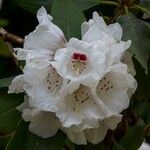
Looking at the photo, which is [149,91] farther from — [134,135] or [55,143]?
[55,143]

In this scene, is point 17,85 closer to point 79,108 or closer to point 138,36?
point 79,108

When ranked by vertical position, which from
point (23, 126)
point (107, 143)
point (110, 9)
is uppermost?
point (110, 9)

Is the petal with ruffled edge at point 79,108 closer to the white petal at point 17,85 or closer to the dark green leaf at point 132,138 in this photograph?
the white petal at point 17,85

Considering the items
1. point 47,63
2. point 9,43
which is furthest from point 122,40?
point 9,43

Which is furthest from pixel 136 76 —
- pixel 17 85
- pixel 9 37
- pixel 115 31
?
pixel 9 37

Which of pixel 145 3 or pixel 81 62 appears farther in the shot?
pixel 145 3

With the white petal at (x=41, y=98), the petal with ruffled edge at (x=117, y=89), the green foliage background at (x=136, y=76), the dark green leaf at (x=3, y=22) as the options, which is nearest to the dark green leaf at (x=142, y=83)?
the green foliage background at (x=136, y=76)
